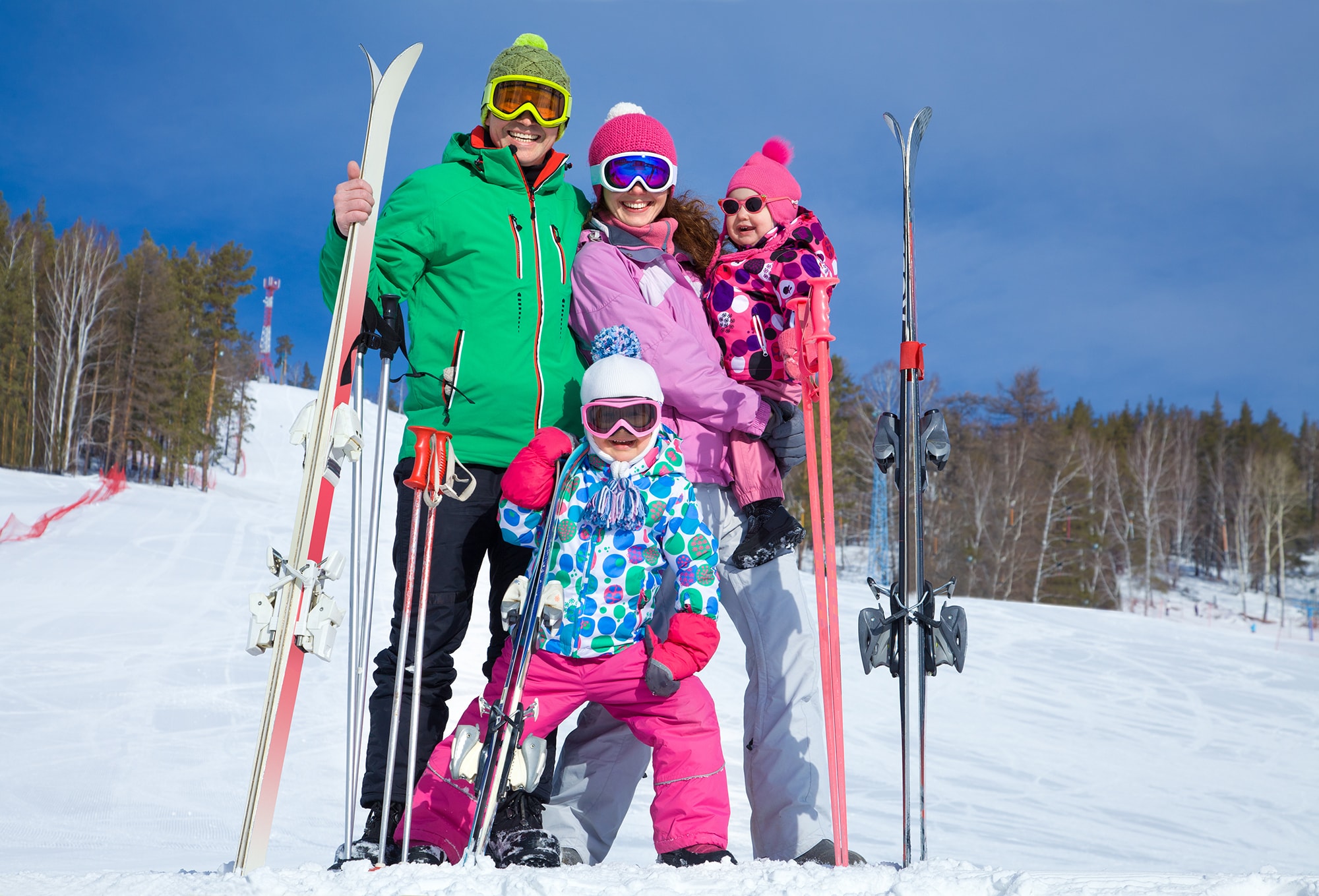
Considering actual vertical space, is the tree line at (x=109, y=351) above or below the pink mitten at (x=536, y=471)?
above

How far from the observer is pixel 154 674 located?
660 centimetres

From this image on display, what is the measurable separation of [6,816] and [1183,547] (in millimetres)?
45468

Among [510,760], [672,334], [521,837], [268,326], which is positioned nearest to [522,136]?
[672,334]

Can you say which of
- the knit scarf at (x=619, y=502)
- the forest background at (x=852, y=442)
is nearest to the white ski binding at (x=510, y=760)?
the knit scarf at (x=619, y=502)

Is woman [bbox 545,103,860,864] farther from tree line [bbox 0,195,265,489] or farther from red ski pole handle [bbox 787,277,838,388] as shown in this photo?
tree line [bbox 0,195,265,489]

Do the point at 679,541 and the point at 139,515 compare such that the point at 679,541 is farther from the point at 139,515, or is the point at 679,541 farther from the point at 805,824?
the point at 139,515

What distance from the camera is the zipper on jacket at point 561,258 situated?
2648mm

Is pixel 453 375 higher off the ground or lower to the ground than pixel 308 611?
higher

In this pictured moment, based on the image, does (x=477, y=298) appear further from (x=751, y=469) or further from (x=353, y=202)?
(x=751, y=469)

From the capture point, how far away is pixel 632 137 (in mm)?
2676

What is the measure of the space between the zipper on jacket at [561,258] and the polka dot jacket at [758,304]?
0.45m

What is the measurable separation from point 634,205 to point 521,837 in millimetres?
1791

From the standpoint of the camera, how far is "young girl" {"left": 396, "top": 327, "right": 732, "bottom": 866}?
2258 millimetres

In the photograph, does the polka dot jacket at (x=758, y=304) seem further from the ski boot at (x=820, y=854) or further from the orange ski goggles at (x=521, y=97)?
the ski boot at (x=820, y=854)
